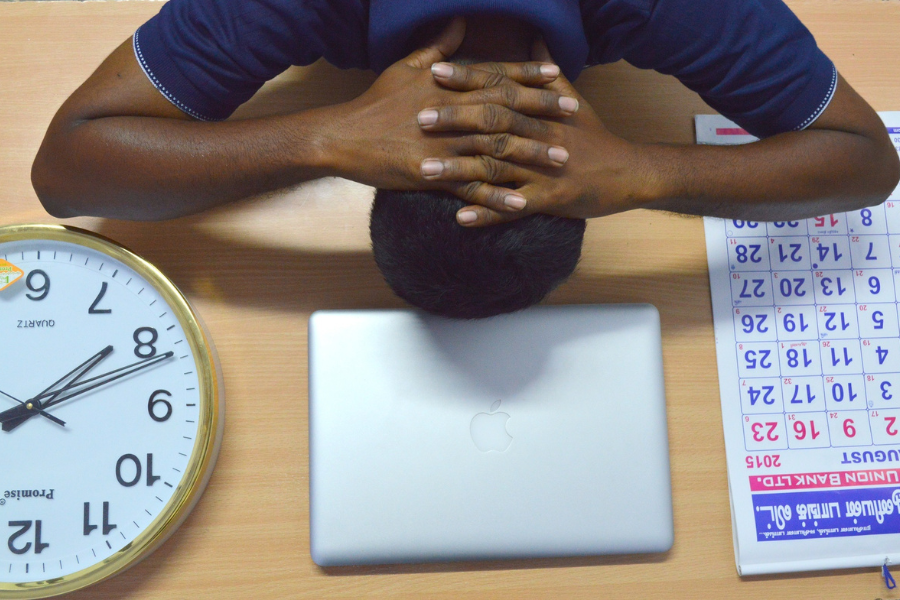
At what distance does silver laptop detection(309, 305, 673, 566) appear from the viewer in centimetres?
64

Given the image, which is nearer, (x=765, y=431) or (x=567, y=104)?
(x=567, y=104)

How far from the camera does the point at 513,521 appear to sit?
645 mm

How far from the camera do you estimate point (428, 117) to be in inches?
19.8

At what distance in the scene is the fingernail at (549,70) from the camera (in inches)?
20.5

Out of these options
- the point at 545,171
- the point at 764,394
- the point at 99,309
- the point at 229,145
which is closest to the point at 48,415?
the point at 99,309

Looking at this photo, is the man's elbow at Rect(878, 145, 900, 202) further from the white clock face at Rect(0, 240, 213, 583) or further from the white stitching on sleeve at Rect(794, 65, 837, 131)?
the white clock face at Rect(0, 240, 213, 583)

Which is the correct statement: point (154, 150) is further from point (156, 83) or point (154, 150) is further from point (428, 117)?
point (428, 117)

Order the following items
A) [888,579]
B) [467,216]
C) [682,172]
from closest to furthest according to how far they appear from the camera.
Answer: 1. [467,216]
2. [682,172]
3. [888,579]

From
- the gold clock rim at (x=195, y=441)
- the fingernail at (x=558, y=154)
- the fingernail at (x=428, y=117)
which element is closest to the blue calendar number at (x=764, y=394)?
the fingernail at (x=558, y=154)

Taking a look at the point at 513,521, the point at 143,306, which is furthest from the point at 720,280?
the point at 143,306

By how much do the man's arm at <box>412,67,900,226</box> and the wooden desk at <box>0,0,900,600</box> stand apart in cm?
12

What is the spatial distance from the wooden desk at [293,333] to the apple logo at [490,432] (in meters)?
0.15

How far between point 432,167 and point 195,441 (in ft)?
1.26

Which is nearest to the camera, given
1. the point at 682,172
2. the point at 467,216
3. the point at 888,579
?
the point at 467,216
